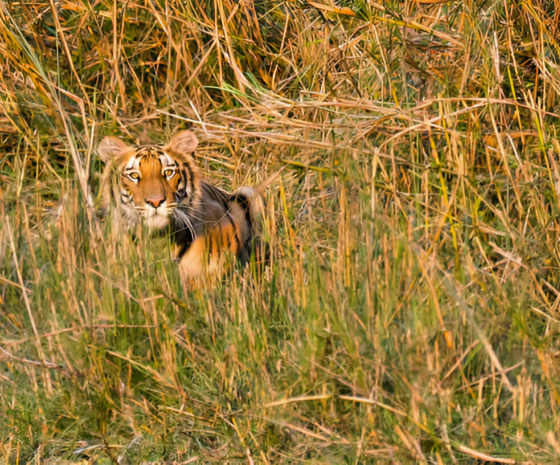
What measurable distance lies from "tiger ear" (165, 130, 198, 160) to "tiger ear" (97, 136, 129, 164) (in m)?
0.22

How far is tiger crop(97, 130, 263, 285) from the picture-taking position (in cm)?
400

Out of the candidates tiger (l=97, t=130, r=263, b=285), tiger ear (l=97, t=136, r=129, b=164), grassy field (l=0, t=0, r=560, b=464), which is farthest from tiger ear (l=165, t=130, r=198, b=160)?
grassy field (l=0, t=0, r=560, b=464)

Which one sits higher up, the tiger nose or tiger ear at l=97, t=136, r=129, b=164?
tiger ear at l=97, t=136, r=129, b=164

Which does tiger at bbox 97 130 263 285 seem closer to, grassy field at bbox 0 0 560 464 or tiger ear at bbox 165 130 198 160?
Answer: tiger ear at bbox 165 130 198 160

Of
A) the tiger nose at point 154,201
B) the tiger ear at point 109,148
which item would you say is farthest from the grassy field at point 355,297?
the tiger nose at point 154,201

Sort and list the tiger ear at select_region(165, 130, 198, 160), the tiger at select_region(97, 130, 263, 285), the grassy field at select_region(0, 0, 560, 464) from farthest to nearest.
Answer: the tiger ear at select_region(165, 130, 198, 160) → the tiger at select_region(97, 130, 263, 285) → the grassy field at select_region(0, 0, 560, 464)

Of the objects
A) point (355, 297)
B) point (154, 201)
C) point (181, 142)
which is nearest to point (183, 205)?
point (154, 201)

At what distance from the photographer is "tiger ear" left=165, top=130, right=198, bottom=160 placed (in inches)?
166

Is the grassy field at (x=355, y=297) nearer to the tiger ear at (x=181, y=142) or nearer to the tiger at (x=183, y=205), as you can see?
the tiger at (x=183, y=205)

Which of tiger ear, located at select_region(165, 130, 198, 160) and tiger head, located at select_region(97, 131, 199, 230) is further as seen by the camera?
tiger ear, located at select_region(165, 130, 198, 160)

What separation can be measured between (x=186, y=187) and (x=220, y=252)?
354 millimetres

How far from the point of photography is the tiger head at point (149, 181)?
13.2 ft

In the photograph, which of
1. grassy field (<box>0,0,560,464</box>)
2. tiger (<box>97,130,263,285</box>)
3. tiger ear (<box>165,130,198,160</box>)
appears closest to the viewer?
grassy field (<box>0,0,560,464</box>)

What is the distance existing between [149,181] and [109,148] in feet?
0.76
